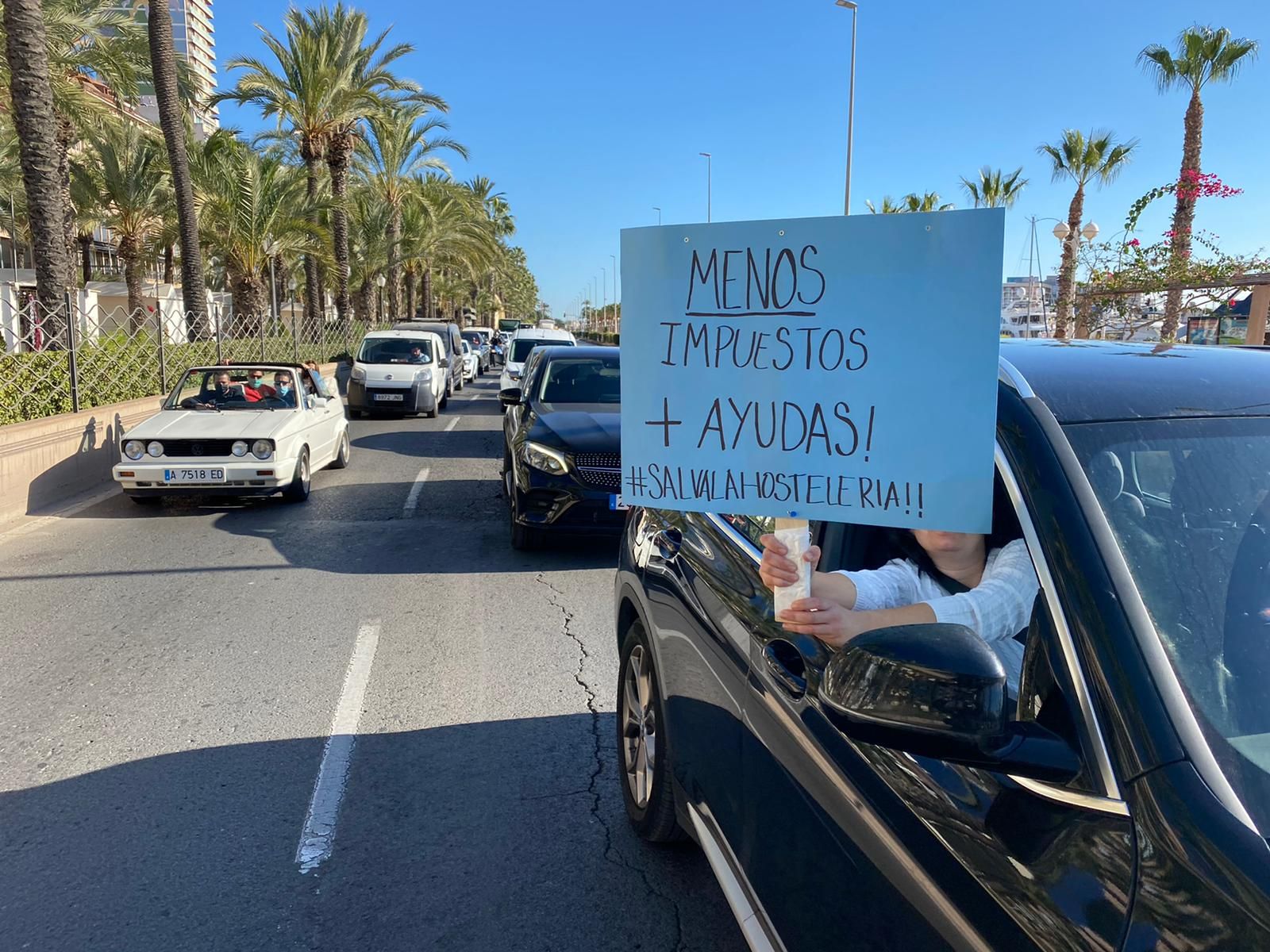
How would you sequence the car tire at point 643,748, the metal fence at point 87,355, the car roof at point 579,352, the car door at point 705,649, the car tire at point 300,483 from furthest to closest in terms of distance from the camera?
the metal fence at point 87,355 → the car tire at point 300,483 → the car roof at point 579,352 → the car tire at point 643,748 → the car door at point 705,649

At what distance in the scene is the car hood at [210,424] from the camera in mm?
8961

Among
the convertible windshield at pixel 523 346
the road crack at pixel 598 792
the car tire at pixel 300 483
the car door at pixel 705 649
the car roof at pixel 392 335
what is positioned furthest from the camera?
the convertible windshield at pixel 523 346

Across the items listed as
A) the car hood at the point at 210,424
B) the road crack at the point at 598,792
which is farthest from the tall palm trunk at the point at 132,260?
the road crack at the point at 598,792

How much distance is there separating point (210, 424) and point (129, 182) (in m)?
26.6

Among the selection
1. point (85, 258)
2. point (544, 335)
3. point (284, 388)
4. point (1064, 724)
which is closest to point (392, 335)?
point (544, 335)

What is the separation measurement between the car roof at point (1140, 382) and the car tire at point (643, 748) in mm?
1567

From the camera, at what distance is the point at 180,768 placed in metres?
3.86

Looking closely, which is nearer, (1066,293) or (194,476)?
(194,476)

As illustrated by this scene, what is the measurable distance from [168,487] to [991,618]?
8591 mm

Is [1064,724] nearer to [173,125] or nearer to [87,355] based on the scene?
[87,355]

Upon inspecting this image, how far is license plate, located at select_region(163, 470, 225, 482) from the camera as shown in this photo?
887 cm

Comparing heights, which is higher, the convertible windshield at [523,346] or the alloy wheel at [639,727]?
the convertible windshield at [523,346]

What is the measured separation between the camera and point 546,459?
723 cm

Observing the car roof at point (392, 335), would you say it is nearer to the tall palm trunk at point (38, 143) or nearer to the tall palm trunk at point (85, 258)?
the tall palm trunk at point (38, 143)
